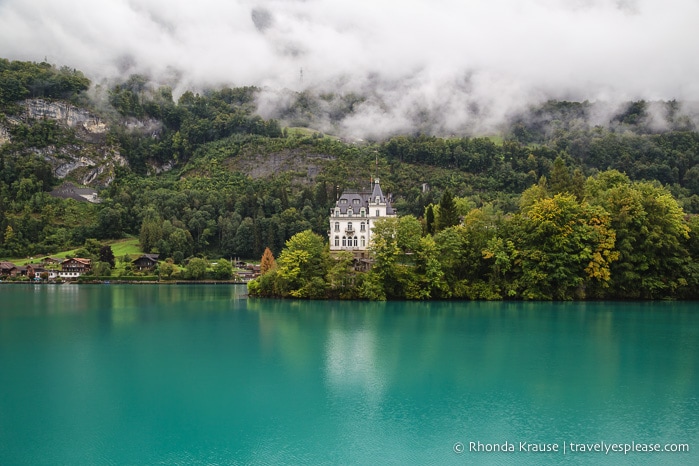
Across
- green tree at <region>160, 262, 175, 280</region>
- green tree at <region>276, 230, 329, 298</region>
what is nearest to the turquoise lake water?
green tree at <region>276, 230, 329, 298</region>

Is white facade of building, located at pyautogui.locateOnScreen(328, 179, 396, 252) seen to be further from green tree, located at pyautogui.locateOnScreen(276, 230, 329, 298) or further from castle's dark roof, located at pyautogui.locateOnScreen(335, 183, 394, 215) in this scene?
green tree, located at pyautogui.locateOnScreen(276, 230, 329, 298)

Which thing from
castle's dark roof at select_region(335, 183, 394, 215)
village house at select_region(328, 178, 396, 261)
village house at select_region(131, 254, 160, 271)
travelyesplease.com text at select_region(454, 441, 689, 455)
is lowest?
travelyesplease.com text at select_region(454, 441, 689, 455)

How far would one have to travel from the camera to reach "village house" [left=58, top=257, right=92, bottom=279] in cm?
9894

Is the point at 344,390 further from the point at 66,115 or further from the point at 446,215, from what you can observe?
the point at 66,115

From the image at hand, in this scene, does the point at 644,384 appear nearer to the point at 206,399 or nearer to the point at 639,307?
the point at 206,399

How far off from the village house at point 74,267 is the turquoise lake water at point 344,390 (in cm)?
6169

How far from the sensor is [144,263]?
333 feet

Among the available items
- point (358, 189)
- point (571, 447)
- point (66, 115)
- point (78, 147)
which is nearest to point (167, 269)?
point (358, 189)

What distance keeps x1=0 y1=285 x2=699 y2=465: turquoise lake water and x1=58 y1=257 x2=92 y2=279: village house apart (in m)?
61.7

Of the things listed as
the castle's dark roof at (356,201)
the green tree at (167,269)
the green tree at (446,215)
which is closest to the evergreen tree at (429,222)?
the green tree at (446,215)

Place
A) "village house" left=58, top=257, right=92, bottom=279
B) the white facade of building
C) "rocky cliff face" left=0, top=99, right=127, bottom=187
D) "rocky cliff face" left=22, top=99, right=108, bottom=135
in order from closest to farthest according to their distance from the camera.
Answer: the white facade of building < "village house" left=58, top=257, right=92, bottom=279 < "rocky cliff face" left=0, top=99, right=127, bottom=187 < "rocky cliff face" left=22, top=99, right=108, bottom=135

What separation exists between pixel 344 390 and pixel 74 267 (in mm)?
90657

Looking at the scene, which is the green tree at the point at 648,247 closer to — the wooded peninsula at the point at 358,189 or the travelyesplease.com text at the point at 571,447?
the wooded peninsula at the point at 358,189

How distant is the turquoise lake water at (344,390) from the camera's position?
56.0 ft
